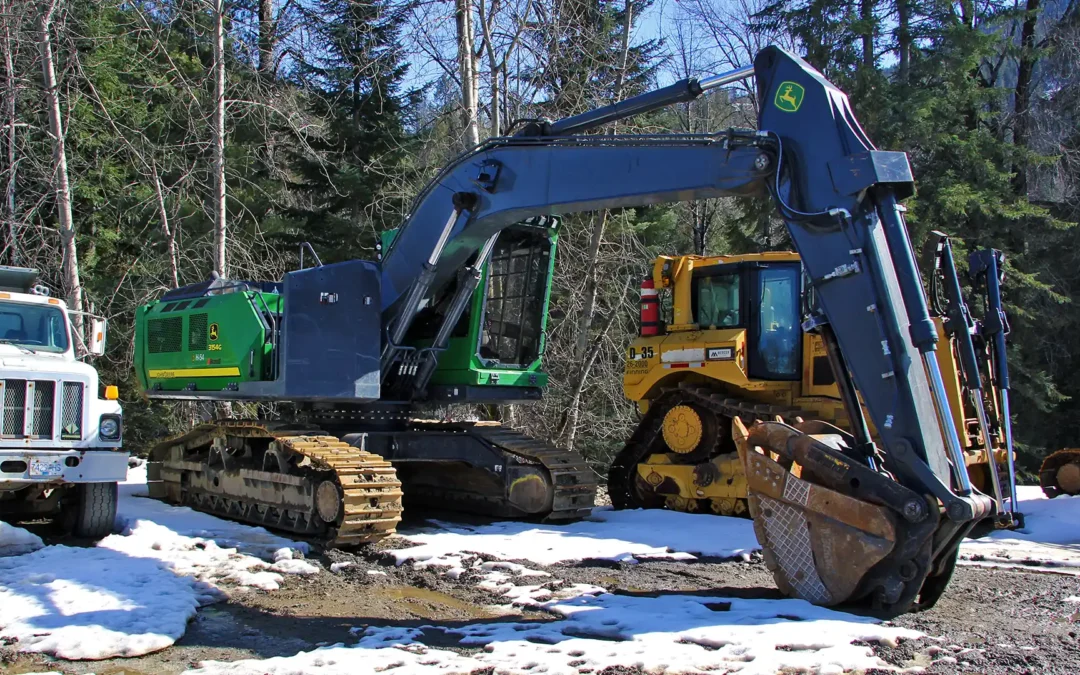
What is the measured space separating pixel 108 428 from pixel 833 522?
6258mm

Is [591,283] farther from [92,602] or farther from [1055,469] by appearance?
[92,602]

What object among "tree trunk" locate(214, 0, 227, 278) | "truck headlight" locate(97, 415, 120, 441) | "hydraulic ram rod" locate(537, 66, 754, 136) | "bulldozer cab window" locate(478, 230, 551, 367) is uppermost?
"tree trunk" locate(214, 0, 227, 278)

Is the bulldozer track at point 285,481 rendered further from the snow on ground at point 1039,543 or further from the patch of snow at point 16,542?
the snow on ground at point 1039,543

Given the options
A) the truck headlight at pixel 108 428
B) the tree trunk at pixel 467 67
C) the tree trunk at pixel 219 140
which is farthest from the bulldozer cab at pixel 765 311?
the tree trunk at pixel 219 140

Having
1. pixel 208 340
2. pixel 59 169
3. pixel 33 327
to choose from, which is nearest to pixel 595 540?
pixel 208 340

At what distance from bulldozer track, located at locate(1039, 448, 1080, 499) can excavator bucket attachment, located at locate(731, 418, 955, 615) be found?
680 centimetres

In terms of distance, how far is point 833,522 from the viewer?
570 cm

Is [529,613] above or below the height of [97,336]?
below

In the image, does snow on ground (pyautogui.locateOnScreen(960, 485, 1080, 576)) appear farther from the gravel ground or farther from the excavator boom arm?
the excavator boom arm

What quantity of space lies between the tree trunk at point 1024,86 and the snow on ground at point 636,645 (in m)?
18.4

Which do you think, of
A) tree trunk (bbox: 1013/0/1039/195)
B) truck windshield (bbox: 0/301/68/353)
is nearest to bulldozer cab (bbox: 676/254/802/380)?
truck windshield (bbox: 0/301/68/353)

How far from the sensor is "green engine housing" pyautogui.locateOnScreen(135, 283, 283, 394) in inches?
380

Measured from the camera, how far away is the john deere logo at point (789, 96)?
20.7ft

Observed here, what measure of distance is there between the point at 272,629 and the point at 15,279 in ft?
18.3
